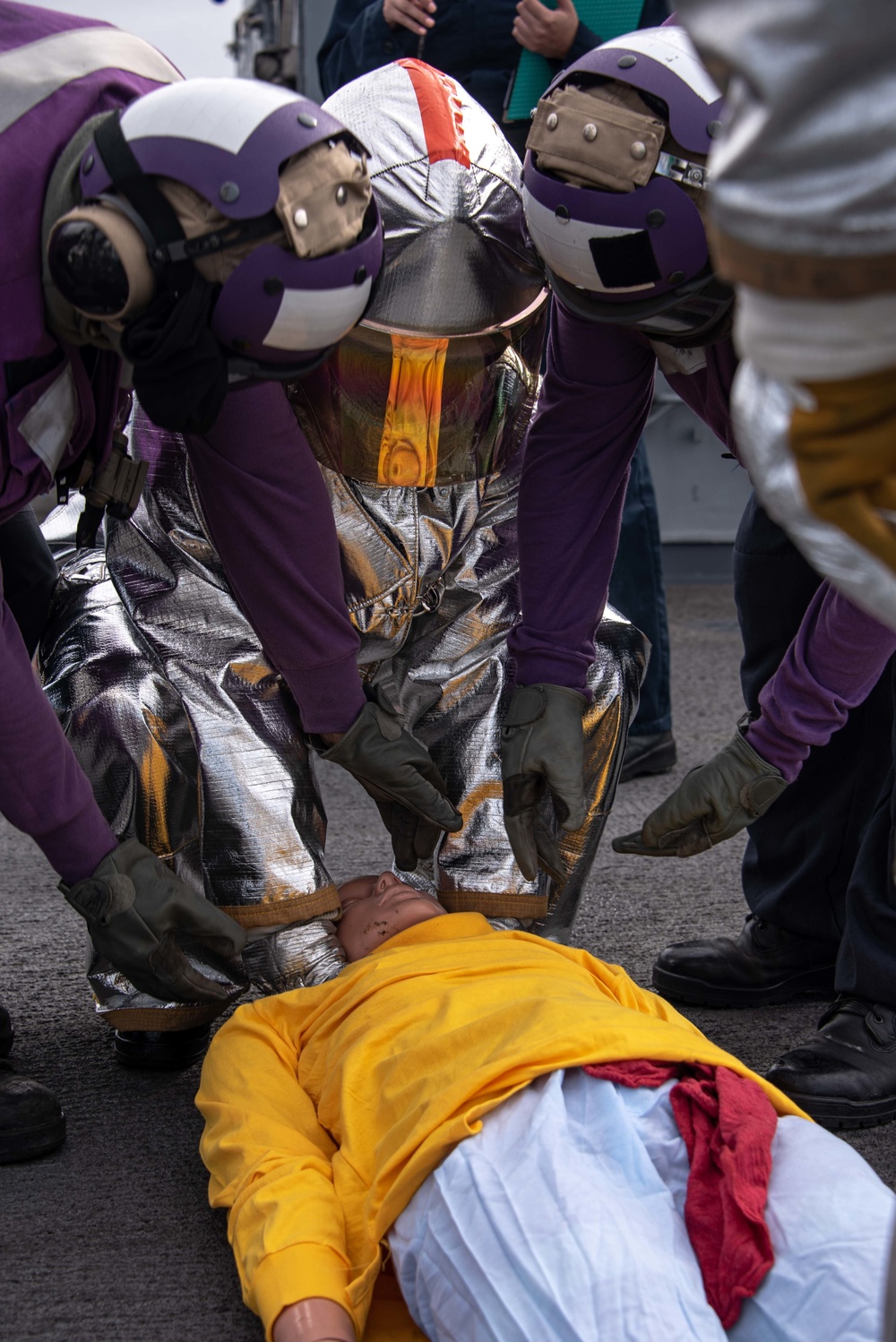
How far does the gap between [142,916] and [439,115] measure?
107 cm

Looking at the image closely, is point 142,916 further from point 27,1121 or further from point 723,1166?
point 723,1166

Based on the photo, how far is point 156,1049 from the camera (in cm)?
190

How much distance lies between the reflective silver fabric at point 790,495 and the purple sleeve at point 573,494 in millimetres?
971

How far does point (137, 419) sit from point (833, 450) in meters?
1.40

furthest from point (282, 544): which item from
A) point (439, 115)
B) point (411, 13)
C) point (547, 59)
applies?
point (411, 13)

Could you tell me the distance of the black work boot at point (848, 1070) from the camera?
1.75 metres

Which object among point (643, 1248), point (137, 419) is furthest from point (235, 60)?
point (643, 1248)

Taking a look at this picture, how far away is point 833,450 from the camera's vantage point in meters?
0.75

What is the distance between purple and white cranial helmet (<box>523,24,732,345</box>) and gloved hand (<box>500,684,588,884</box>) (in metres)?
0.54

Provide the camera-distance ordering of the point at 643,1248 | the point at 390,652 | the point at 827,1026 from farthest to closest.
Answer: the point at 390,652, the point at 827,1026, the point at 643,1248

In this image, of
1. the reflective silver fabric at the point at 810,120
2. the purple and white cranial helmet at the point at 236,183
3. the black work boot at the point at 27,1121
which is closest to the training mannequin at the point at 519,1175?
the black work boot at the point at 27,1121

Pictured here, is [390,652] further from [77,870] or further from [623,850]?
[77,870]

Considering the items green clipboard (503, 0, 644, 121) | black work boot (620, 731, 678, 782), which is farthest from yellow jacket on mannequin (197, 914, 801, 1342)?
black work boot (620, 731, 678, 782)

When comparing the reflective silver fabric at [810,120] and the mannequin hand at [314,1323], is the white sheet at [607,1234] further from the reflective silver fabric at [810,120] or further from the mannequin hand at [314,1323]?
the reflective silver fabric at [810,120]
